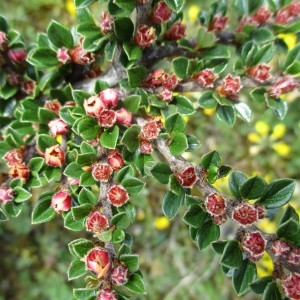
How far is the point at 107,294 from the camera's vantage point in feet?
3.39

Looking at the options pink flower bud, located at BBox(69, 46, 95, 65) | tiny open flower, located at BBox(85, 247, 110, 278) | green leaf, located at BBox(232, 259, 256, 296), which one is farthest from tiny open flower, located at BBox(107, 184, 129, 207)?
pink flower bud, located at BBox(69, 46, 95, 65)

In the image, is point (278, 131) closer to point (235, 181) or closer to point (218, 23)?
point (218, 23)

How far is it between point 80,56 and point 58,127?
0.80 feet

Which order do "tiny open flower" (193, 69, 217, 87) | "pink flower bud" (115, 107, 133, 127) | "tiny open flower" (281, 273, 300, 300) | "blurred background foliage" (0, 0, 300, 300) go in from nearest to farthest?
"tiny open flower" (281, 273, 300, 300) → "pink flower bud" (115, 107, 133, 127) → "tiny open flower" (193, 69, 217, 87) → "blurred background foliage" (0, 0, 300, 300)

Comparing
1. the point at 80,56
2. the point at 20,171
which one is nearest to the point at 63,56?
the point at 80,56

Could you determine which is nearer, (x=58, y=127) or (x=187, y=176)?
(x=187, y=176)

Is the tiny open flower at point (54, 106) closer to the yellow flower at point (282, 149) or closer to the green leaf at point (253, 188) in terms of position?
the green leaf at point (253, 188)

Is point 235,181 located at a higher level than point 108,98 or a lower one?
lower

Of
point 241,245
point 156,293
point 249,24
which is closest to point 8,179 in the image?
point 241,245

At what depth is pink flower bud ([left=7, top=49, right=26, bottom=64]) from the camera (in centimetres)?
145

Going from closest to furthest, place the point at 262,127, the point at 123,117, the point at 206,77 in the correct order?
the point at 123,117 → the point at 206,77 → the point at 262,127

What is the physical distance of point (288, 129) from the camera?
3.18 meters

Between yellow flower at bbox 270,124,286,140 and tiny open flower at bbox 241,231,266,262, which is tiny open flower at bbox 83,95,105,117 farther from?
yellow flower at bbox 270,124,286,140

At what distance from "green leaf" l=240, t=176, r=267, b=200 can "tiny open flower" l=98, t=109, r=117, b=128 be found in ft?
1.31
